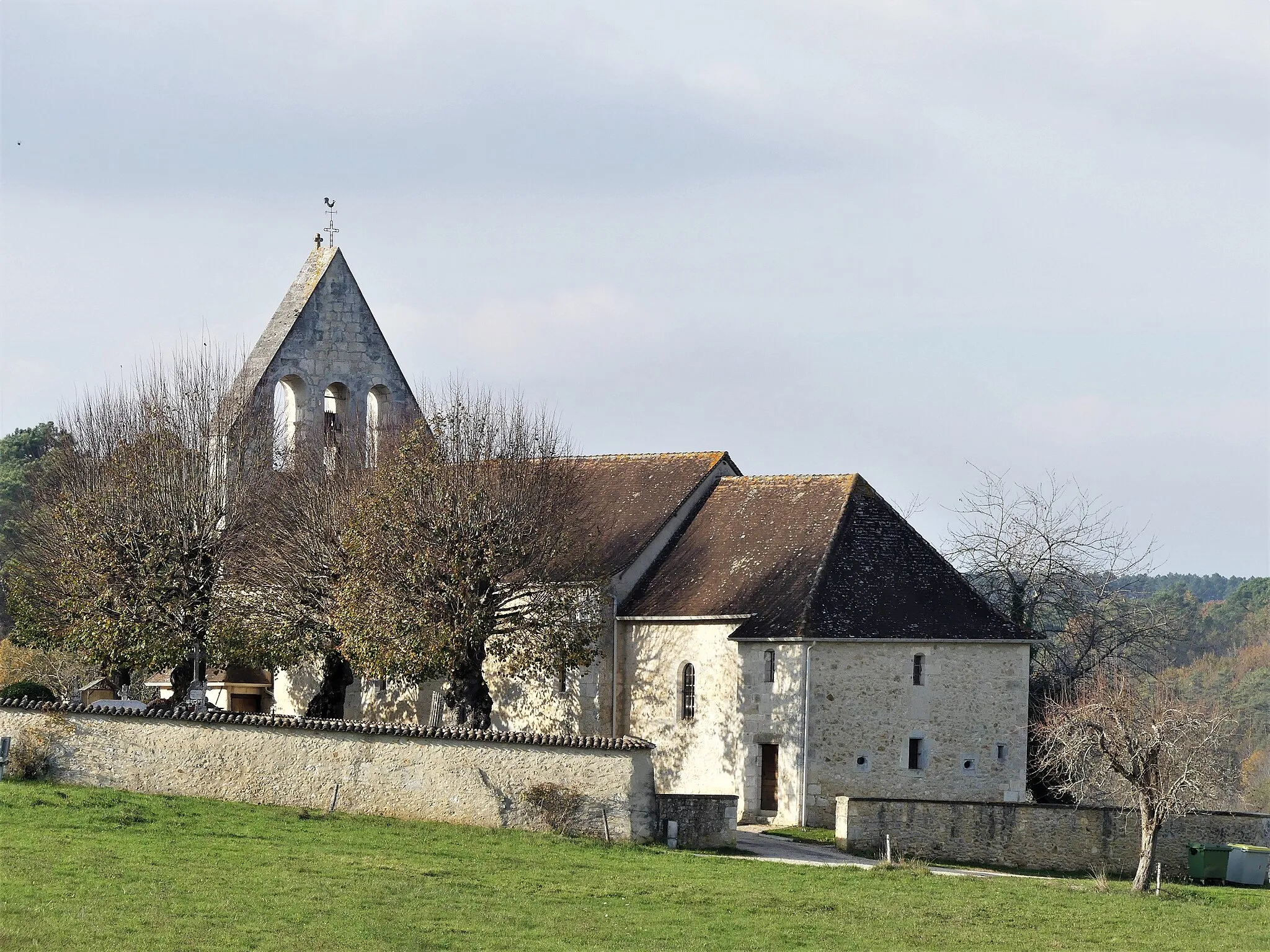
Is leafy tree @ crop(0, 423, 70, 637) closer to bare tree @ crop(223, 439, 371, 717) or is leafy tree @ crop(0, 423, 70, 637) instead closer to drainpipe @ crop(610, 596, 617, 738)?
bare tree @ crop(223, 439, 371, 717)

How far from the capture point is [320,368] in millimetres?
45656

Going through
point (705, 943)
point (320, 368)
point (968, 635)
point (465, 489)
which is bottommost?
point (705, 943)

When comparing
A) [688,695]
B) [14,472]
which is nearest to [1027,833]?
[688,695]

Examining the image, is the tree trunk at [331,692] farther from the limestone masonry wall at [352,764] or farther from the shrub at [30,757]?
the shrub at [30,757]

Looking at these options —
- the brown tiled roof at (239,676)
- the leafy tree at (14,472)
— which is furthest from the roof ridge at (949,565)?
the leafy tree at (14,472)

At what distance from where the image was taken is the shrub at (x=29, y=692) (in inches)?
Result: 1463

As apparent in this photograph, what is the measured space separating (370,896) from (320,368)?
2384cm

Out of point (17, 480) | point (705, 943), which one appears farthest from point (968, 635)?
point (17, 480)

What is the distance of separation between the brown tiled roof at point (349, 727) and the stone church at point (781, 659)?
610 centimetres

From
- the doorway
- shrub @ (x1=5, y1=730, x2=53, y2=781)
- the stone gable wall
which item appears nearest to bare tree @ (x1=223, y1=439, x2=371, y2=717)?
the stone gable wall

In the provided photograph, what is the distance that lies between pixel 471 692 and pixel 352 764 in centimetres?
624

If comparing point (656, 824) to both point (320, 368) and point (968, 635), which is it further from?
point (320, 368)

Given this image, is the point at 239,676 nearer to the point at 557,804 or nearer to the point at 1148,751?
the point at 557,804

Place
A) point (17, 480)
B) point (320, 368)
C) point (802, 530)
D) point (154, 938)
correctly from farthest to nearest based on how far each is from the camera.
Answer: point (17, 480) < point (320, 368) < point (802, 530) < point (154, 938)
